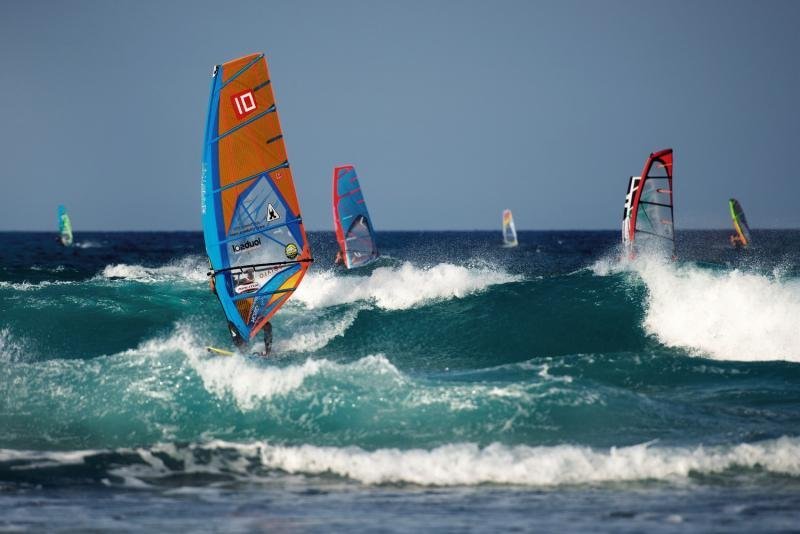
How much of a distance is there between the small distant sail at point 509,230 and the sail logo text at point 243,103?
→ 51.4 meters

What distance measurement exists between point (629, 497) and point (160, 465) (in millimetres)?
3734

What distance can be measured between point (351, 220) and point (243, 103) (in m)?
13.5

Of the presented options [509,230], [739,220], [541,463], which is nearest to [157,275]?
[541,463]

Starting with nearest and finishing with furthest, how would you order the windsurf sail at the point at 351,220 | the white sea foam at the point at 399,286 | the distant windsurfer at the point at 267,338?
the distant windsurfer at the point at 267,338
the white sea foam at the point at 399,286
the windsurf sail at the point at 351,220

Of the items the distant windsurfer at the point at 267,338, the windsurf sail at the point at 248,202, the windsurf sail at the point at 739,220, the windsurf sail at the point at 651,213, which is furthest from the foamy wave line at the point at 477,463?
the windsurf sail at the point at 739,220

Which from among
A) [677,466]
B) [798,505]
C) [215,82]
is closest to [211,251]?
[215,82]

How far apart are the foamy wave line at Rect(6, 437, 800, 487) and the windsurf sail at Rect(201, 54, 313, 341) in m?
4.42

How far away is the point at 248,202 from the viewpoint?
38.0ft

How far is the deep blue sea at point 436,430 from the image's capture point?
598 centimetres

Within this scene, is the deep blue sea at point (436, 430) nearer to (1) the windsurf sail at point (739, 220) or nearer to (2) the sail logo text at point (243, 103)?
(2) the sail logo text at point (243, 103)

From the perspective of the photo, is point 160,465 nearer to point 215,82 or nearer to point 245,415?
point 245,415

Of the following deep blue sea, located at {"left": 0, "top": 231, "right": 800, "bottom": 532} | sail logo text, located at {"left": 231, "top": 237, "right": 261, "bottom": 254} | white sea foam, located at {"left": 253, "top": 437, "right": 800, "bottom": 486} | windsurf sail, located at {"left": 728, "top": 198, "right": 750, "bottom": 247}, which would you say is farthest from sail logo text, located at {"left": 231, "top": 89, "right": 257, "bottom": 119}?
windsurf sail, located at {"left": 728, "top": 198, "right": 750, "bottom": 247}

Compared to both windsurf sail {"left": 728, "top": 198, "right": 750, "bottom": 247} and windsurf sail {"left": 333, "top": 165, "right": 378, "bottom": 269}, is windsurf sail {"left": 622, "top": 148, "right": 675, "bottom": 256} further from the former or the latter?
windsurf sail {"left": 728, "top": 198, "right": 750, "bottom": 247}

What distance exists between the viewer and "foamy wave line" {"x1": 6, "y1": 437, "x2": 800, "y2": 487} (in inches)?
268
